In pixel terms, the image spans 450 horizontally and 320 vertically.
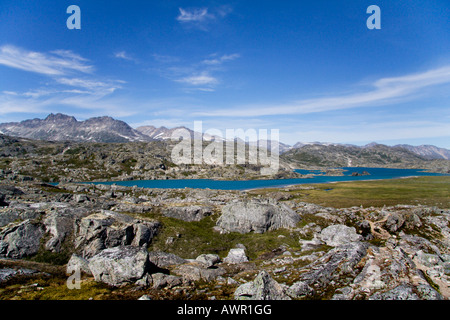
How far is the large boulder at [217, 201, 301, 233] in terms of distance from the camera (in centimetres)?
4506

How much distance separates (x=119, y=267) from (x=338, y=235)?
38971 millimetres

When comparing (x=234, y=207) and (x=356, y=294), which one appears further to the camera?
(x=234, y=207)

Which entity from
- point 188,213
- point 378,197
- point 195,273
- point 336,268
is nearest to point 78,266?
point 195,273

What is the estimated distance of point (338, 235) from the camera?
41.3m

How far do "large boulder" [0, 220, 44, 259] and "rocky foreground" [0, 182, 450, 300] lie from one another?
114mm

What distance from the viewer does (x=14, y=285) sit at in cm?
1540

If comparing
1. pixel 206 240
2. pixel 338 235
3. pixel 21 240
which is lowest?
pixel 206 240

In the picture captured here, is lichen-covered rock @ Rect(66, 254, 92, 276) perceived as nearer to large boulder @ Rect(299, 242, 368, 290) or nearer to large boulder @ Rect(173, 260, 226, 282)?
large boulder @ Rect(173, 260, 226, 282)

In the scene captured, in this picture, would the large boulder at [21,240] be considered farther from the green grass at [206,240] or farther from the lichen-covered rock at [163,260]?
the lichen-covered rock at [163,260]

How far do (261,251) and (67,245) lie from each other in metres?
30.2

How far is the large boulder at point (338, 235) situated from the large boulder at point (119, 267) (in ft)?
112

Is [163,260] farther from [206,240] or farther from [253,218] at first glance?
[253,218]
